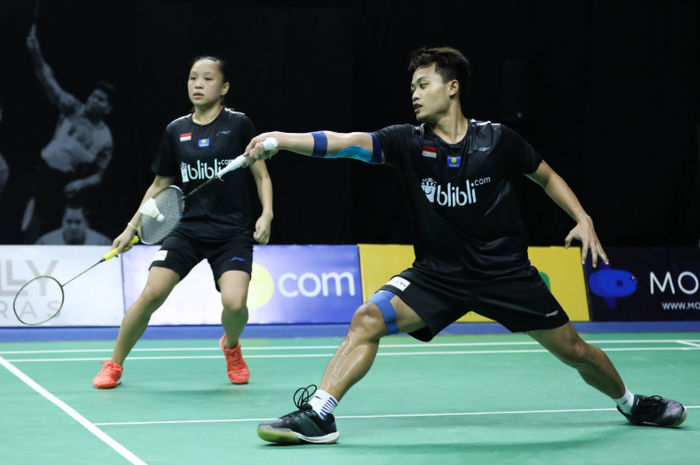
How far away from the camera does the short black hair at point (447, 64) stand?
4.25 meters

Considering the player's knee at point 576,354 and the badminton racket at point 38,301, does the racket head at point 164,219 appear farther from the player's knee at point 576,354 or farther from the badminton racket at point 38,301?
the badminton racket at point 38,301

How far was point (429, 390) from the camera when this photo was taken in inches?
217

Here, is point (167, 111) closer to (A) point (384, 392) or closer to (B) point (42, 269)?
(B) point (42, 269)

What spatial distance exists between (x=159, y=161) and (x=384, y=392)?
71.8 inches

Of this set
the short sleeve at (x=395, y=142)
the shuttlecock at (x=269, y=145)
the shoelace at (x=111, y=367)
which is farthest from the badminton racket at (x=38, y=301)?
the shuttlecock at (x=269, y=145)

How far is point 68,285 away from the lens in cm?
811

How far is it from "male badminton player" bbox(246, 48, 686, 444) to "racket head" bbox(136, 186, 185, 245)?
1.52 metres

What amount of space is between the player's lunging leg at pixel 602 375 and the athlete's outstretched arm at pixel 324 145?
1017 mm

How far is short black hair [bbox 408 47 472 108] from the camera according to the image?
425cm

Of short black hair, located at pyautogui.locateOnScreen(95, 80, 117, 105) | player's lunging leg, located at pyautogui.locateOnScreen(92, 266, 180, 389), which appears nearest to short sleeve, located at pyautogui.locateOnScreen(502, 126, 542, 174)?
player's lunging leg, located at pyautogui.locateOnScreen(92, 266, 180, 389)

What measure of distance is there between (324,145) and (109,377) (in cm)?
227

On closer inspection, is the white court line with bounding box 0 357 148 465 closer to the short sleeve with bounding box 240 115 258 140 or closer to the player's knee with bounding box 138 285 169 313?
the player's knee with bounding box 138 285 169 313

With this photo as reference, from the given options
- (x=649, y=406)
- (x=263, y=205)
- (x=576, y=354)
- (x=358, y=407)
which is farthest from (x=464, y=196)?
(x=263, y=205)

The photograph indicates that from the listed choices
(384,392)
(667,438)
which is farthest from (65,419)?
(667,438)
